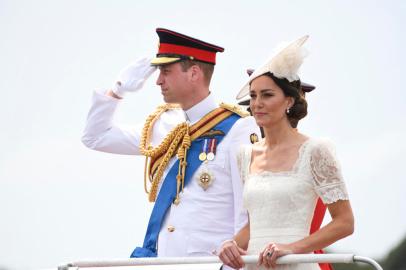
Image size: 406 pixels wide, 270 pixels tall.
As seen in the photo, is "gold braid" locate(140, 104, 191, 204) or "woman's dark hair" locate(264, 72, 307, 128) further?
"gold braid" locate(140, 104, 191, 204)

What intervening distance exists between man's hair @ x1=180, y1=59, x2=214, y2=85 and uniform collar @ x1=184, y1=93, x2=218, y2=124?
0.38ft

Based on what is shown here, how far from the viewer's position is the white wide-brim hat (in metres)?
6.45

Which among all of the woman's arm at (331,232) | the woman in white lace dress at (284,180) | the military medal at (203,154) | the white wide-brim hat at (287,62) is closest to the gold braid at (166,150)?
the military medal at (203,154)

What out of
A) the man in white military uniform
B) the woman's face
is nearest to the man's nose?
the man in white military uniform

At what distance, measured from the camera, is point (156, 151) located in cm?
779

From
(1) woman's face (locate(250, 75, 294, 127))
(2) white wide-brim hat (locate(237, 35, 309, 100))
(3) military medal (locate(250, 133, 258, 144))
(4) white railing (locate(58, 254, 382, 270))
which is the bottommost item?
(4) white railing (locate(58, 254, 382, 270))

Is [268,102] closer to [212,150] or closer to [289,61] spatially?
[289,61]

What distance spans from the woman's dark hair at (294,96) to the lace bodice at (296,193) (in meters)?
0.23

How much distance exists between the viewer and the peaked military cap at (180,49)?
7.68m

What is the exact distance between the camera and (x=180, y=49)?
25.3 feet

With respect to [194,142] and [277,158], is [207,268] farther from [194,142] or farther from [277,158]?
[194,142]

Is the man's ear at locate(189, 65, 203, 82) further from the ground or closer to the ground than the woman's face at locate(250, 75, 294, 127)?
further from the ground

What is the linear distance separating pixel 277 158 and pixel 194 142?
1.33 metres

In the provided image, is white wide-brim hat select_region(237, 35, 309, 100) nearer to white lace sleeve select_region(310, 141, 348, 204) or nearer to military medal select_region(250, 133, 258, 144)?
white lace sleeve select_region(310, 141, 348, 204)
